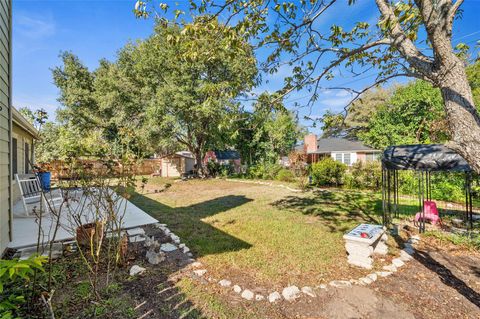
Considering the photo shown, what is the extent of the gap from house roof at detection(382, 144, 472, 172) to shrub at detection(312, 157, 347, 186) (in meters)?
7.76

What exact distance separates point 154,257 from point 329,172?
37.7 ft

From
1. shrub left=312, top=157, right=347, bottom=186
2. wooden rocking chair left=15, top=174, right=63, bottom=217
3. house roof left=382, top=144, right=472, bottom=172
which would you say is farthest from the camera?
shrub left=312, top=157, right=347, bottom=186

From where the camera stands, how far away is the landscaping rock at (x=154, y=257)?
3.65m

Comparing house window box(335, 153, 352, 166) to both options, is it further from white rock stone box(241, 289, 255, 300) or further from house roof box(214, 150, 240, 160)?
white rock stone box(241, 289, 255, 300)

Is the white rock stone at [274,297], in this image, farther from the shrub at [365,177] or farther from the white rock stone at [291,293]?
the shrub at [365,177]

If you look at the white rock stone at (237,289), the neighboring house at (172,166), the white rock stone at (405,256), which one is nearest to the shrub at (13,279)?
the white rock stone at (237,289)

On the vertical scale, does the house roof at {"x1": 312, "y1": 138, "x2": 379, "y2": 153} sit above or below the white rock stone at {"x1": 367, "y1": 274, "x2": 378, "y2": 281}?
above

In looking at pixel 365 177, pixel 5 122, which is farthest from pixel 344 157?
pixel 5 122

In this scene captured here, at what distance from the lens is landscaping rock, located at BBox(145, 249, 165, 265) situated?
365 cm

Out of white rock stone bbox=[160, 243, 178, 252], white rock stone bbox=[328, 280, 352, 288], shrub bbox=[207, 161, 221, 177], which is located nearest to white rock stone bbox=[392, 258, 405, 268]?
white rock stone bbox=[328, 280, 352, 288]

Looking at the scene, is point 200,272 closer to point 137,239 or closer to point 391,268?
point 137,239

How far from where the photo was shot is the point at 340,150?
943 inches

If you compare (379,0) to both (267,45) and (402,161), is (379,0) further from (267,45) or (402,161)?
(402,161)

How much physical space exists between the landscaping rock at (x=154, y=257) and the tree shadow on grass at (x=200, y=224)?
64 centimetres
